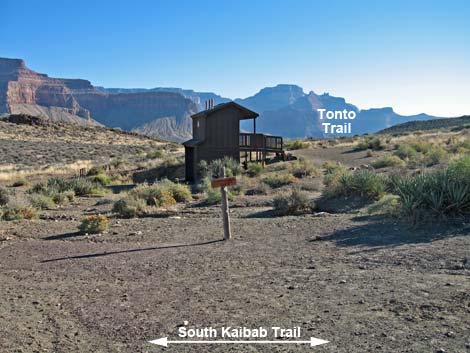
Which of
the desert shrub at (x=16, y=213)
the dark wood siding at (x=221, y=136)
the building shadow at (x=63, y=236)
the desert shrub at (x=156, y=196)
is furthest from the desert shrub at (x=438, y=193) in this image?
the dark wood siding at (x=221, y=136)

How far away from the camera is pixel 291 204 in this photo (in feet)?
44.3

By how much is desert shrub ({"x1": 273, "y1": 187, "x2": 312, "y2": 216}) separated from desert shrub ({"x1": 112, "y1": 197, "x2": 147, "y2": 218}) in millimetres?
4111

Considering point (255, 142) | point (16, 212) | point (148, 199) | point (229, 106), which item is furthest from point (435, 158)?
point (16, 212)

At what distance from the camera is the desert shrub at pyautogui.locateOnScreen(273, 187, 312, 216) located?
44.2 feet

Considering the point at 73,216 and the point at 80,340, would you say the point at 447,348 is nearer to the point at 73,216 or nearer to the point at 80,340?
the point at 80,340

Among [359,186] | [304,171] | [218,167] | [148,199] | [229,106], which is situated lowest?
[148,199]

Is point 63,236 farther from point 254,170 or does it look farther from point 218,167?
point 254,170

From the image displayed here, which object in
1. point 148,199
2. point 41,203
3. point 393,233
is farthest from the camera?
point 41,203

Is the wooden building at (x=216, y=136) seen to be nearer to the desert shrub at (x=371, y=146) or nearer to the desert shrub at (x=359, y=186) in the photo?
the desert shrub at (x=371, y=146)

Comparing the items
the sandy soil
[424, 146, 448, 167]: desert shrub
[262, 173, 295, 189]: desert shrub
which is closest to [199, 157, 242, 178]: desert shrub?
[262, 173, 295, 189]: desert shrub

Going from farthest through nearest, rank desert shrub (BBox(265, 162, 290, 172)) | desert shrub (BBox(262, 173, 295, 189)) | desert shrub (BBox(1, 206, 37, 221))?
1. desert shrub (BBox(265, 162, 290, 172))
2. desert shrub (BBox(262, 173, 295, 189))
3. desert shrub (BBox(1, 206, 37, 221))

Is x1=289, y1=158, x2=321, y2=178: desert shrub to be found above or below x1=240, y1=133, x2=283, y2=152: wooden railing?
below

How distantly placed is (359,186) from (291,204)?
2.41 meters

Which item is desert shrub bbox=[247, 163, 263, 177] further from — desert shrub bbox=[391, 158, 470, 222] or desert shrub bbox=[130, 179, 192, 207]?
desert shrub bbox=[391, 158, 470, 222]
